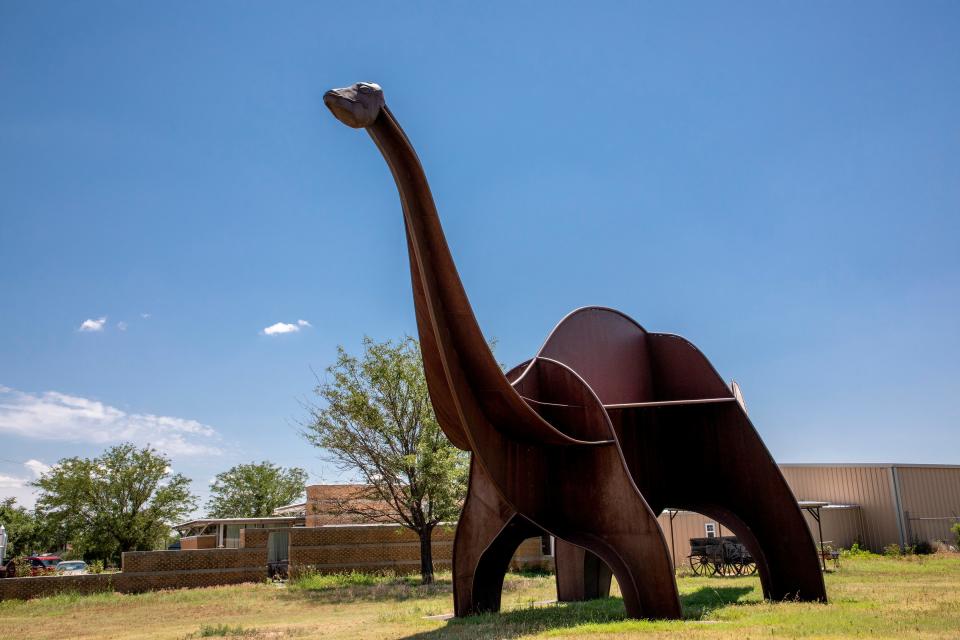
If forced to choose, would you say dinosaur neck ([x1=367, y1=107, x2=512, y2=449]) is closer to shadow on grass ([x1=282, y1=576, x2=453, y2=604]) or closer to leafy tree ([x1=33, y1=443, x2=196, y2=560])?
shadow on grass ([x1=282, y1=576, x2=453, y2=604])

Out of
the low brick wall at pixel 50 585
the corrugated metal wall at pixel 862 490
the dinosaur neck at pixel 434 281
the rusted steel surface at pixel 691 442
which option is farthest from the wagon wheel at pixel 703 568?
the low brick wall at pixel 50 585

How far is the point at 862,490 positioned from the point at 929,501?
2.27 metres

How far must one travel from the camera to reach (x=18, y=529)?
52.1m

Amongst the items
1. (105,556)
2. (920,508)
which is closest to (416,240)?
(920,508)

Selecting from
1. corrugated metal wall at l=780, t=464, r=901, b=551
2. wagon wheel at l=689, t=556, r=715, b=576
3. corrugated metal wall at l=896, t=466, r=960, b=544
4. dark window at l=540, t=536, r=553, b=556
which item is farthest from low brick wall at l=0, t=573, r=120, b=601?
corrugated metal wall at l=896, t=466, r=960, b=544

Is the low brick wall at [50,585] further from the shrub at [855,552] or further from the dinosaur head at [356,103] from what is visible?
the shrub at [855,552]

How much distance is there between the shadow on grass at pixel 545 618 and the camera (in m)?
10.3

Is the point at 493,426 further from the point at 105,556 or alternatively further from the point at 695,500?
the point at 105,556

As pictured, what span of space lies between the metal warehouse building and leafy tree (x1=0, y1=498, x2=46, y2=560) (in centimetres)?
4520

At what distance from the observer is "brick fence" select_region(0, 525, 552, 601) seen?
22375 millimetres

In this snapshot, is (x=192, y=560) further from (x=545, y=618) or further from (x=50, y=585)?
(x=545, y=618)

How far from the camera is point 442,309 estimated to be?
1015 cm

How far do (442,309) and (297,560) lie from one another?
17.9 m

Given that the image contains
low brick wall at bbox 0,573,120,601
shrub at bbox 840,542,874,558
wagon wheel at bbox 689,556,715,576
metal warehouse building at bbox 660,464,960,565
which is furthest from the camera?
metal warehouse building at bbox 660,464,960,565
